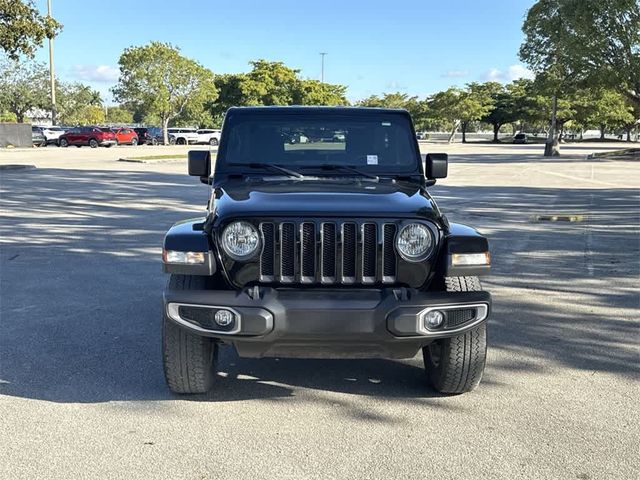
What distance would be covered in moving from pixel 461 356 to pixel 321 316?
99 centimetres

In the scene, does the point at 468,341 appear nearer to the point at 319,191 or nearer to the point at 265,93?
the point at 319,191

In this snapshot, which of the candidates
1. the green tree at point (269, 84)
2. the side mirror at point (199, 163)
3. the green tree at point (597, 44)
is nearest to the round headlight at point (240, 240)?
the side mirror at point (199, 163)

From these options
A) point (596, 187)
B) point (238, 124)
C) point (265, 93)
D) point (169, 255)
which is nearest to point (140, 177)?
point (596, 187)

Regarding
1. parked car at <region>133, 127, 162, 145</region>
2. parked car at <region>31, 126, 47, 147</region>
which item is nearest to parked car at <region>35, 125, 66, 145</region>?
parked car at <region>31, 126, 47, 147</region>

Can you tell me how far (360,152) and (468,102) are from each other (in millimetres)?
75263

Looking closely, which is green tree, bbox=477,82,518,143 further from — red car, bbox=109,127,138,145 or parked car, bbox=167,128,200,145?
red car, bbox=109,127,138,145

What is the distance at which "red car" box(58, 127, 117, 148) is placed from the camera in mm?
50625

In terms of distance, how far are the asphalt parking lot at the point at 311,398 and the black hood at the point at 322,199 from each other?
117cm

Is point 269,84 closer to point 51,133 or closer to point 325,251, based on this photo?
point 51,133

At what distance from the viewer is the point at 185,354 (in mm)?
3930

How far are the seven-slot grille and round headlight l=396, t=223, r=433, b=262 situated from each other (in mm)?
49

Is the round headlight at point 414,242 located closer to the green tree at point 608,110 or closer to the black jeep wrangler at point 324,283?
the black jeep wrangler at point 324,283

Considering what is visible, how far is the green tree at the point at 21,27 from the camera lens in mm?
21344

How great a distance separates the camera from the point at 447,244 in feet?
12.6
